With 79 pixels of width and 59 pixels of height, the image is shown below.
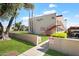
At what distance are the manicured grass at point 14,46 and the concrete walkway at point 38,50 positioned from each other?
0.06 meters

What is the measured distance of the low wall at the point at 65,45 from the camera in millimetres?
3061

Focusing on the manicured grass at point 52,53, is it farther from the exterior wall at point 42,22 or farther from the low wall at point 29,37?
the exterior wall at point 42,22

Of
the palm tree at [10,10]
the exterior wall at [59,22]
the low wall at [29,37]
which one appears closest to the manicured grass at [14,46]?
the low wall at [29,37]

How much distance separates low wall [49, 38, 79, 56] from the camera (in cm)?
306

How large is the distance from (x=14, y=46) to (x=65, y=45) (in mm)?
772

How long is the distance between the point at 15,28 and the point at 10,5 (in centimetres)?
36

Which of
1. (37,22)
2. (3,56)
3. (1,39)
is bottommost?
(3,56)

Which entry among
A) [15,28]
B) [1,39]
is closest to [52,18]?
[15,28]

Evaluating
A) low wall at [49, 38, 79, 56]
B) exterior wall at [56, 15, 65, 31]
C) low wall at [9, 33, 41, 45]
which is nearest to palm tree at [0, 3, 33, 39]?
low wall at [9, 33, 41, 45]

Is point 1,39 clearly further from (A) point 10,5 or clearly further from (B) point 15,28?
(A) point 10,5

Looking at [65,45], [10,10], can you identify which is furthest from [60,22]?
[10,10]

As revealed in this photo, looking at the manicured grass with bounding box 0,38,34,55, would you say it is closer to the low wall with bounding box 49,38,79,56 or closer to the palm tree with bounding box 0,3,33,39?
the palm tree with bounding box 0,3,33,39

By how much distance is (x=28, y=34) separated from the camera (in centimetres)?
331

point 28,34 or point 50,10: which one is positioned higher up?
point 50,10
